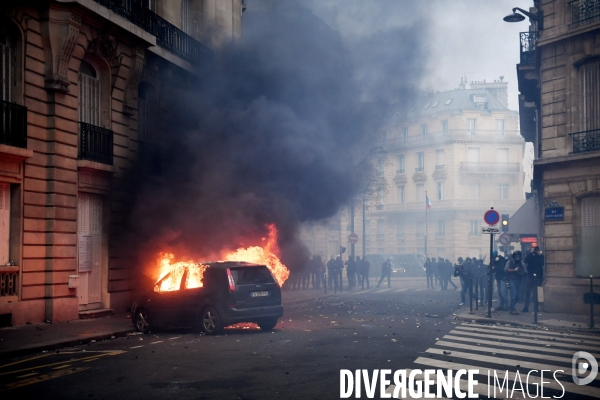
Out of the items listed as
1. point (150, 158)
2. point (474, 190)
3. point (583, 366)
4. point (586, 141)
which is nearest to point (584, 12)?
point (586, 141)

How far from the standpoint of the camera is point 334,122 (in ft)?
77.0

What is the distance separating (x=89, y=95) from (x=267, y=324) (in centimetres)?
875

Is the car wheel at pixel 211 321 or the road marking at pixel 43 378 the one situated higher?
the car wheel at pixel 211 321

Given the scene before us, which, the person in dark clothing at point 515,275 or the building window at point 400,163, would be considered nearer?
the person in dark clothing at point 515,275

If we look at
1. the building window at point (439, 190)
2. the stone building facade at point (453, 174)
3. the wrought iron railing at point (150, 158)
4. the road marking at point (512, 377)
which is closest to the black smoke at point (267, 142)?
the wrought iron railing at point (150, 158)

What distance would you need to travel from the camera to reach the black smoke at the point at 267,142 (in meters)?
18.9

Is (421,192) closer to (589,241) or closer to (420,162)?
(420,162)

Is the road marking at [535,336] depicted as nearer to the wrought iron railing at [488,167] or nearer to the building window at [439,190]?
the wrought iron railing at [488,167]

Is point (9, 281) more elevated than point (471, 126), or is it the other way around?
point (471, 126)

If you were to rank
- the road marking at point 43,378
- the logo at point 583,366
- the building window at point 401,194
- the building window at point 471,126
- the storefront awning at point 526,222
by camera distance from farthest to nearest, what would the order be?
1. the building window at point 401,194
2. the building window at point 471,126
3. the storefront awning at point 526,222
4. the logo at point 583,366
5. the road marking at point 43,378

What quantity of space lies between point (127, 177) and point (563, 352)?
43.3 feet

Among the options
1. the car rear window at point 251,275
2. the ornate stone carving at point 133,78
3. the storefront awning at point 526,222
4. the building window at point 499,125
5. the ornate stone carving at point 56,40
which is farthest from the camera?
the building window at point 499,125

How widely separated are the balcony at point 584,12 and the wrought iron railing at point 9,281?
52.5ft

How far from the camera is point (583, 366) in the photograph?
9.05 m
